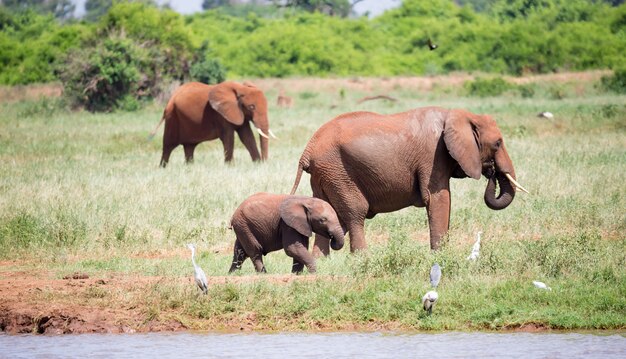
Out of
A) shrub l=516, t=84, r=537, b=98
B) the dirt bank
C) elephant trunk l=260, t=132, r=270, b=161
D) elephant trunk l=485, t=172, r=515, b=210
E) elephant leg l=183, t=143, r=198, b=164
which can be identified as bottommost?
the dirt bank

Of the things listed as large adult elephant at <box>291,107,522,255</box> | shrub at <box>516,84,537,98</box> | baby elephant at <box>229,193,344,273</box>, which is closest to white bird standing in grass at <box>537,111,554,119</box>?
shrub at <box>516,84,537,98</box>

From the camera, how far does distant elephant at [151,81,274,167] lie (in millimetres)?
21016

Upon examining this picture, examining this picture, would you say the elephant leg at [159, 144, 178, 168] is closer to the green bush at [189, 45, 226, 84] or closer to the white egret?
the white egret

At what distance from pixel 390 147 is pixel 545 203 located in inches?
151

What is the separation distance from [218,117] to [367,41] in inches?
1259

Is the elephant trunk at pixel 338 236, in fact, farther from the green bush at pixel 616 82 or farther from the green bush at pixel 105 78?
the green bush at pixel 616 82

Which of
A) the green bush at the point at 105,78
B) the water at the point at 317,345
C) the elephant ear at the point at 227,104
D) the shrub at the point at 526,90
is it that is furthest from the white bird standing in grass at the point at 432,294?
the shrub at the point at 526,90

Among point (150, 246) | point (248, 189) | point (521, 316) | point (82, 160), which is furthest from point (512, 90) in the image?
point (521, 316)

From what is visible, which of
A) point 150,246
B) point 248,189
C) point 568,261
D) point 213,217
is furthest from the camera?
point 248,189

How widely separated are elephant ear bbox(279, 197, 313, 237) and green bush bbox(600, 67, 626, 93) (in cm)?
2350

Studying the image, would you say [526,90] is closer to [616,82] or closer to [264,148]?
[616,82]

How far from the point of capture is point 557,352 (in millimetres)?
9336

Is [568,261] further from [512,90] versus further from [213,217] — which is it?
[512,90]

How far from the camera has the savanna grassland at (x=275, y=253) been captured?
33.7 feet
